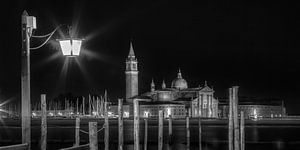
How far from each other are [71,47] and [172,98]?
→ 109262 mm

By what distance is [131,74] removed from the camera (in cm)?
11362

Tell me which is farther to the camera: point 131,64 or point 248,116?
point 248,116

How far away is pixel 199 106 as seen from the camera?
115 metres

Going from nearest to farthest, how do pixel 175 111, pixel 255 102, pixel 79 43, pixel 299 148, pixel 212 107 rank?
pixel 79 43 < pixel 299 148 < pixel 175 111 < pixel 212 107 < pixel 255 102

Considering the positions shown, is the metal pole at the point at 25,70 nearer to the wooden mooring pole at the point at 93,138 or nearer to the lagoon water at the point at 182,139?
the wooden mooring pole at the point at 93,138

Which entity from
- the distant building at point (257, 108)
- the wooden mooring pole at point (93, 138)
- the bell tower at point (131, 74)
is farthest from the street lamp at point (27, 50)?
the distant building at point (257, 108)

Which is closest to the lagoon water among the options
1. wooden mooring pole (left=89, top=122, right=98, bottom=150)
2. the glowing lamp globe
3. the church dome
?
wooden mooring pole (left=89, top=122, right=98, bottom=150)

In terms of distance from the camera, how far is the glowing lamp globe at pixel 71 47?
8.42 m

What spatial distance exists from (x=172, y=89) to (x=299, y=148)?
80285 mm

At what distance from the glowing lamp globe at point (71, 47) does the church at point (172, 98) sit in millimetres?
100876

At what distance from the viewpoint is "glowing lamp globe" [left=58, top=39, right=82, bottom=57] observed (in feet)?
27.6

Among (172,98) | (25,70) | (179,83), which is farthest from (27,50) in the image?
(179,83)

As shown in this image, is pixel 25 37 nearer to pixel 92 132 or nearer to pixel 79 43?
pixel 79 43

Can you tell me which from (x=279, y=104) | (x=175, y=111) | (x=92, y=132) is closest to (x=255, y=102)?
(x=279, y=104)
